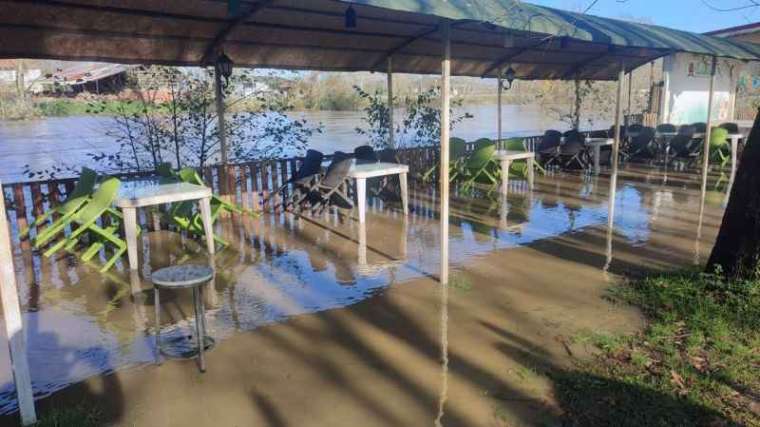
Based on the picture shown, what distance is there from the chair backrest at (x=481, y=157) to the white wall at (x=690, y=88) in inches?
349

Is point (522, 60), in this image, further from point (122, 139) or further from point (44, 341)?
point (44, 341)

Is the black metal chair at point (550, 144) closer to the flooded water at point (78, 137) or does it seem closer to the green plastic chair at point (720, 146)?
the green plastic chair at point (720, 146)

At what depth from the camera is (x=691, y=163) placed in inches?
480

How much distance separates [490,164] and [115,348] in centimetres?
731

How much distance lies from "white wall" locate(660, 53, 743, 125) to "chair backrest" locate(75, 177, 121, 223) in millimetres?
14417

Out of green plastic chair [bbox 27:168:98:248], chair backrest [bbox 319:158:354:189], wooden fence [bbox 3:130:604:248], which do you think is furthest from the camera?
chair backrest [bbox 319:158:354:189]

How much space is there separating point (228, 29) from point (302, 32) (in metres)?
0.96

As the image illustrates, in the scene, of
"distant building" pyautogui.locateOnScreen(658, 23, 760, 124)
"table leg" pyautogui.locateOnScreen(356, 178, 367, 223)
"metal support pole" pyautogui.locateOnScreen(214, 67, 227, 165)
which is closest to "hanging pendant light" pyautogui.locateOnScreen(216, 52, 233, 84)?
"metal support pole" pyautogui.locateOnScreen(214, 67, 227, 165)

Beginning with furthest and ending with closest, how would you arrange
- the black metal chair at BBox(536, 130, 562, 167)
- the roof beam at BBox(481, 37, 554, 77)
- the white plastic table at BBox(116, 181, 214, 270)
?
the black metal chair at BBox(536, 130, 562, 167)
the roof beam at BBox(481, 37, 554, 77)
the white plastic table at BBox(116, 181, 214, 270)

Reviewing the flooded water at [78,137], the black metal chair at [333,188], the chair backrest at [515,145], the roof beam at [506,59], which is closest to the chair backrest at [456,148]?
the chair backrest at [515,145]

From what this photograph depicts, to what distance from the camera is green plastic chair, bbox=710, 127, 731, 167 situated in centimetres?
1068

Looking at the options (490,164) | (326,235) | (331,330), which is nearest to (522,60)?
(490,164)

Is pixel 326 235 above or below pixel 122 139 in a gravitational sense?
below

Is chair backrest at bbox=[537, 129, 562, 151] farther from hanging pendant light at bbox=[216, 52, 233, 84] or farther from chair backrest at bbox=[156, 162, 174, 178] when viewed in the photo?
chair backrest at bbox=[156, 162, 174, 178]
